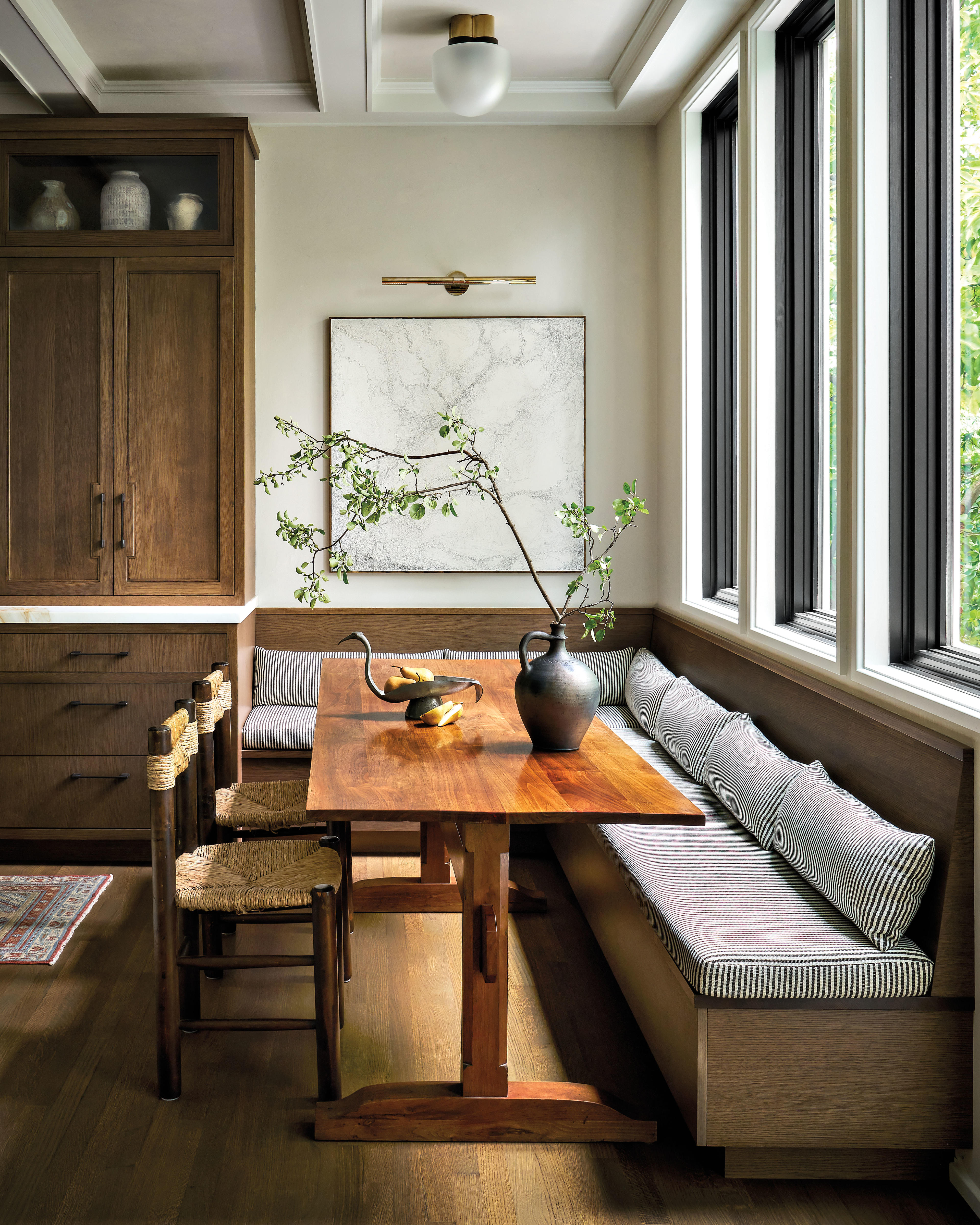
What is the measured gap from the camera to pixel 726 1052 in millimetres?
1847

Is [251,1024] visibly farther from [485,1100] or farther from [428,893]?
[428,893]

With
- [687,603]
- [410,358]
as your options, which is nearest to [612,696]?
[687,603]

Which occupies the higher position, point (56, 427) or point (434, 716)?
point (56, 427)

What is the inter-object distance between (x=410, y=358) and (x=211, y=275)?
846mm

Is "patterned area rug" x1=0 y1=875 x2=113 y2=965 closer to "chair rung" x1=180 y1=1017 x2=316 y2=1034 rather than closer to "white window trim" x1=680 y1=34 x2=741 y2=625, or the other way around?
"chair rung" x1=180 y1=1017 x2=316 y2=1034

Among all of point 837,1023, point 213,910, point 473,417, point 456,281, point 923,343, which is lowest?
point 837,1023

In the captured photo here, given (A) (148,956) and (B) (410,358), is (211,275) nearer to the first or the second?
(B) (410,358)

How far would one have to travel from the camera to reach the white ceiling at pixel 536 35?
10.8 feet

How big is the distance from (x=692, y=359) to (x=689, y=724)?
149cm

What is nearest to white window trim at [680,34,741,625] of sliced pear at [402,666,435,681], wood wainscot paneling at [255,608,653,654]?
wood wainscot paneling at [255,608,653,654]

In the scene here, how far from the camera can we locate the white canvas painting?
13.4 ft

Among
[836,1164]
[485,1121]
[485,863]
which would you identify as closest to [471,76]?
[485,863]

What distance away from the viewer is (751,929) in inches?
76.9

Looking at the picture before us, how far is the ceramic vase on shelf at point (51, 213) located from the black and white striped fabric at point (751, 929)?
10.2 feet
